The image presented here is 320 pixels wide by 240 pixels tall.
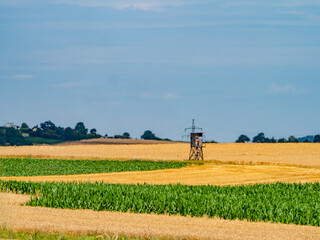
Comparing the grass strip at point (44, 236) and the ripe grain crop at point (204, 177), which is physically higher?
the ripe grain crop at point (204, 177)

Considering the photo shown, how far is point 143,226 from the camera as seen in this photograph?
21828mm

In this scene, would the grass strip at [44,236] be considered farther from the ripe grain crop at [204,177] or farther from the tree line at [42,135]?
the tree line at [42,135]

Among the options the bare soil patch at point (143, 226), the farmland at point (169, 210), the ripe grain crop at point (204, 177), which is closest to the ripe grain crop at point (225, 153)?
the ripe grain crop at point (204, 177)

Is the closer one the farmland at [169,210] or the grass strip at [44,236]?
the grass strip at [44,236]

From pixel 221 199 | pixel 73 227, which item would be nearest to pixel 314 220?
pixel 221 199

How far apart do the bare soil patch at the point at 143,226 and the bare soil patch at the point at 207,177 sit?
78.3 feet

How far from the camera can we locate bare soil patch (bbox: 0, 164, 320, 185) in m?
50.2

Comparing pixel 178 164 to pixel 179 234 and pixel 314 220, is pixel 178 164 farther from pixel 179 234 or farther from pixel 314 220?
pixel 179 234

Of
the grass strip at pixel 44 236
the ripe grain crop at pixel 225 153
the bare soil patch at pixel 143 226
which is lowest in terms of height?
the grass strip at pixel 44 236

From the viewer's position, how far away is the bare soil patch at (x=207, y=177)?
50250 mm

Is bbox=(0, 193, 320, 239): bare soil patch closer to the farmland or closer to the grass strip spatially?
the farmland

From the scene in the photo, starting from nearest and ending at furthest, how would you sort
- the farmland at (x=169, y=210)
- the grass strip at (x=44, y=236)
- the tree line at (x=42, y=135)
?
the grass strip at (x=44, y=236), the farmland at (x=169, y=210), the tree line at (x=42, y=135)

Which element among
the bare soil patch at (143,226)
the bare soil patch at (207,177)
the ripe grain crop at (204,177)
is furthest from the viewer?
the bare soil patch at (207,177)

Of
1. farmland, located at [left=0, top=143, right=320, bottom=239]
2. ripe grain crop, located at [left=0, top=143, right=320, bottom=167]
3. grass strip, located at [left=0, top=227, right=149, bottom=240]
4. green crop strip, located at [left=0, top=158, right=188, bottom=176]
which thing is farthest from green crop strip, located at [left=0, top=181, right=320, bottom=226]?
ripe grain crop, located at [left=0, top=143, right=320, bottom=167]
